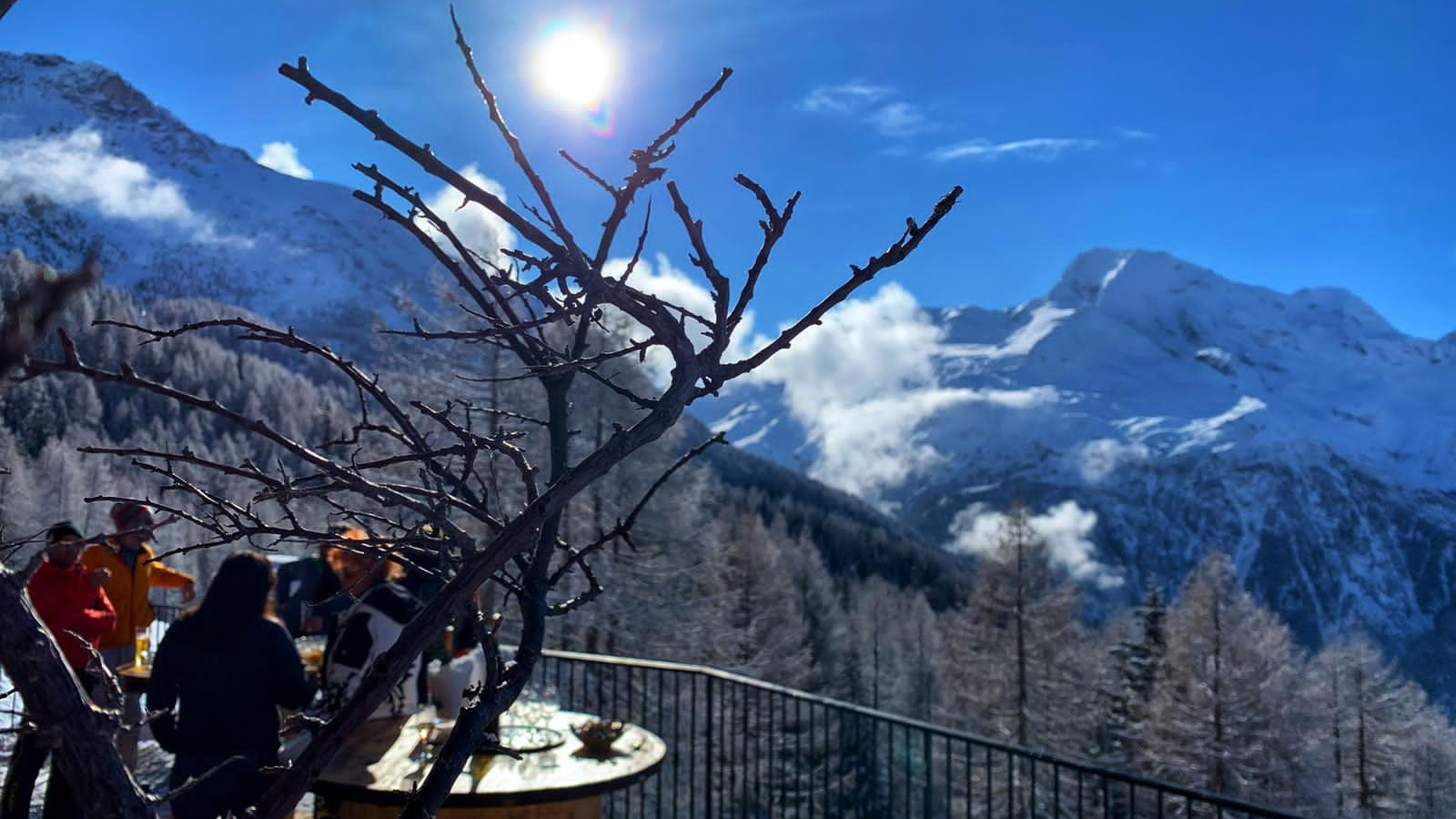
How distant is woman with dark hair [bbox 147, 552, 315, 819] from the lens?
144 inches

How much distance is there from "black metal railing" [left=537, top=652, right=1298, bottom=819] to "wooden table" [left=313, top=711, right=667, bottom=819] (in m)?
1.44

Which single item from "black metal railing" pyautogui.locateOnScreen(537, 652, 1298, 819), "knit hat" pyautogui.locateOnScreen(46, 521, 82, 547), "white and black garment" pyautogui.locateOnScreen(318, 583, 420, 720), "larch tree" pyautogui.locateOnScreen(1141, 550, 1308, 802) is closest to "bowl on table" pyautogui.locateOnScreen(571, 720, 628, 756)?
"white and black garment" pyautogui.locateOnScreen(318, 583, 420, 720)

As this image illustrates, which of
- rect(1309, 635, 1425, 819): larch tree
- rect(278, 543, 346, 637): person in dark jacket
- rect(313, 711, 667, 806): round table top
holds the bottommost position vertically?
rect(1309, 635, 1425, 819): larch tree

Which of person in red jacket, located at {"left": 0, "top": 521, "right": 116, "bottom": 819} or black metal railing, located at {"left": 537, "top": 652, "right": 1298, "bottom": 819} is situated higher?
person in red jacket, located at {"left": 0, "top": 521, "right": 116, "bottom": 819}

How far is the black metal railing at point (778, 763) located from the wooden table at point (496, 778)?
1436 millimetres

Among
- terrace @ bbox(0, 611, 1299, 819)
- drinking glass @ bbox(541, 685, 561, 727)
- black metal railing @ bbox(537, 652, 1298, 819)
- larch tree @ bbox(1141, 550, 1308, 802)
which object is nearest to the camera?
drinking glass @ bbox(541, 685, 561, 727)

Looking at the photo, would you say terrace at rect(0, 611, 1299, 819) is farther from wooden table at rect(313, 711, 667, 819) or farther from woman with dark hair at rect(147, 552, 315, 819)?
woman with dark hair at rect(147, 552, 315, 819)

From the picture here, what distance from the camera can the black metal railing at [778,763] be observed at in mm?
5809

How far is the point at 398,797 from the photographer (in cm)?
153

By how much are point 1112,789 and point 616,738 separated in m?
17.3

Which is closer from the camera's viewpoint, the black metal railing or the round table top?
the round table top

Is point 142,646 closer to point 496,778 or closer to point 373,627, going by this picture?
point 373,627

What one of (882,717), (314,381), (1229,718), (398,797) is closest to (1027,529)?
(1229,718)

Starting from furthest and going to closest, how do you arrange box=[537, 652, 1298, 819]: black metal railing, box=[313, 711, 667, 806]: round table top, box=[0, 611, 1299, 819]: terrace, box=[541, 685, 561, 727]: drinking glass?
box=[537, 652, 1298, 819]: black metal railing, box=[0, 611, 1299, 819]: terrace, box=[541, 685, 561, 727]: drinking glass, box=[313, 711, 667, 806]: round table top
